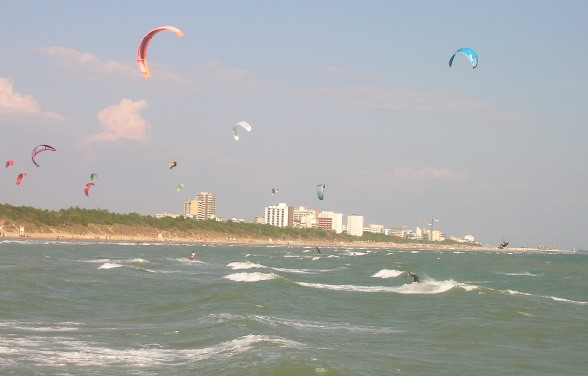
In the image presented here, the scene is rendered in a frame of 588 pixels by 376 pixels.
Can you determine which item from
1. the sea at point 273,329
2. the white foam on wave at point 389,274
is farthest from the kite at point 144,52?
the white foam on wave at point 389,274

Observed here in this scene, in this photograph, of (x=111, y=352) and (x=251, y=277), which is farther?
(x=251, y=277)

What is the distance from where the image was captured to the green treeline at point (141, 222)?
102m

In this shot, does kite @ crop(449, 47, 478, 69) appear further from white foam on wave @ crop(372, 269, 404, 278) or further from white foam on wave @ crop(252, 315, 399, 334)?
white foam on wave @ crop(372, 269, 404, 278)

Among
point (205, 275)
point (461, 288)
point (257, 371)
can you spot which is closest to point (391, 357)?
point (257, 371)

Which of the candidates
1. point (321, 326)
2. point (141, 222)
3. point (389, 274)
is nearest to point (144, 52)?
point (321, 326)

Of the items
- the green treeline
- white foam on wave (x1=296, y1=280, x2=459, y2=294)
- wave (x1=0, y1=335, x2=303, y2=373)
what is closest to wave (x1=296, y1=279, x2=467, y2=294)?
white foam on wave (x1=296, y1=280, x2=459, y2=294)

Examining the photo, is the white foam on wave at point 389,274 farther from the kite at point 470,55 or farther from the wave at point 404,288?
the kite at point 470,55

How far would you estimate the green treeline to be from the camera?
336 feet

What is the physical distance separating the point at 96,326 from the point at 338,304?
976 centimetres

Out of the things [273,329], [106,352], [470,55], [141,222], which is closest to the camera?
[106,352]

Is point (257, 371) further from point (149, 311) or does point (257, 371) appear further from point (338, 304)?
point (338, 304)

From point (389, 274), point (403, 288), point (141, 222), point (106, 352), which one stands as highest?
point (141, 222)

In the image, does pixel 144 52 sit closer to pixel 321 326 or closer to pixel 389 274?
pixel 321 326

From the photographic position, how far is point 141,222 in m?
127
